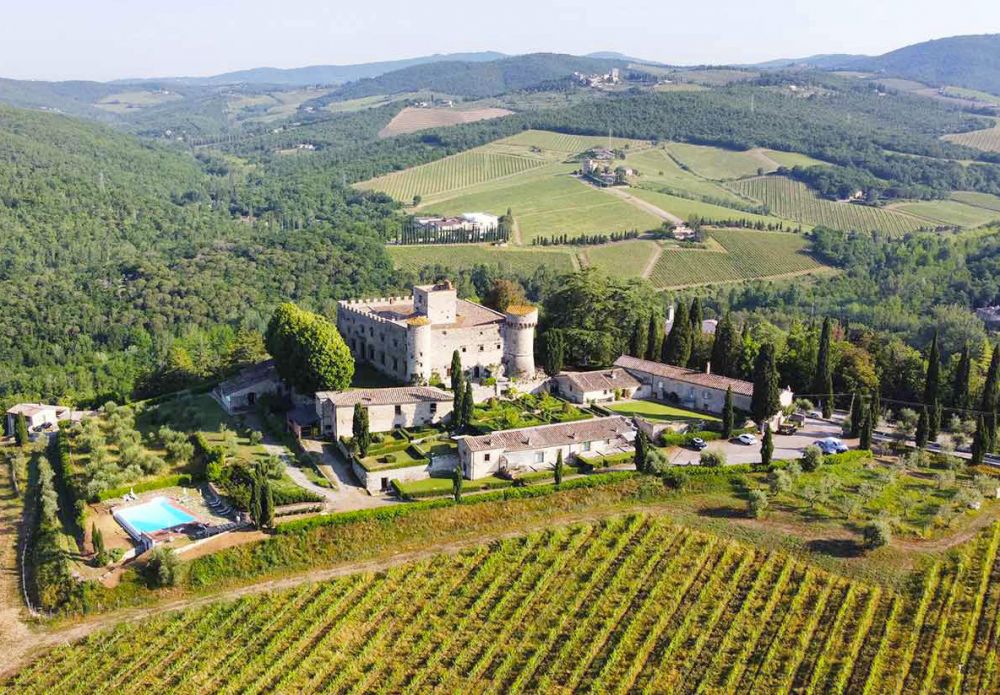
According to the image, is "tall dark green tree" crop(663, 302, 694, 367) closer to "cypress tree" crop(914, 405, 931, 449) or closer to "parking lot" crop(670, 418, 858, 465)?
"parking lot" crop(670, 418, 858, 465)

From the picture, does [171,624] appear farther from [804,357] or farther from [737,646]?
[804,357]

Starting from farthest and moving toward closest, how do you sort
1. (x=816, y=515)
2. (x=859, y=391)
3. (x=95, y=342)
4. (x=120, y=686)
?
(x=95, y=342) → (x=859, y=391) → (x=816, y=515) → (x=120, y=686)

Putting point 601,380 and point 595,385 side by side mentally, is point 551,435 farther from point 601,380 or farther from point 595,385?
point 601,380

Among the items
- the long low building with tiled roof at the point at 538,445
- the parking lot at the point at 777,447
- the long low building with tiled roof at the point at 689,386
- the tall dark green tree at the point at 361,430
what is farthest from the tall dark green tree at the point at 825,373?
the tall dark green tree at the point at 361,430

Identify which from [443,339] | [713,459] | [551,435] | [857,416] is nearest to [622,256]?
[443,339]

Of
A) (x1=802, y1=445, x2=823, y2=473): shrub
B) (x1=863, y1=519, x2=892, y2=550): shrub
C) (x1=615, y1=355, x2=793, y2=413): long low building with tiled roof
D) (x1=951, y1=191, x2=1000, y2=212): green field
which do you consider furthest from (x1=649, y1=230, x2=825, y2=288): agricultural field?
(x1=863, y1=519, x2=892, y2=550): shrub

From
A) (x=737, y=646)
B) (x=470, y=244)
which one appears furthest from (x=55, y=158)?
(x=737, y=646)
